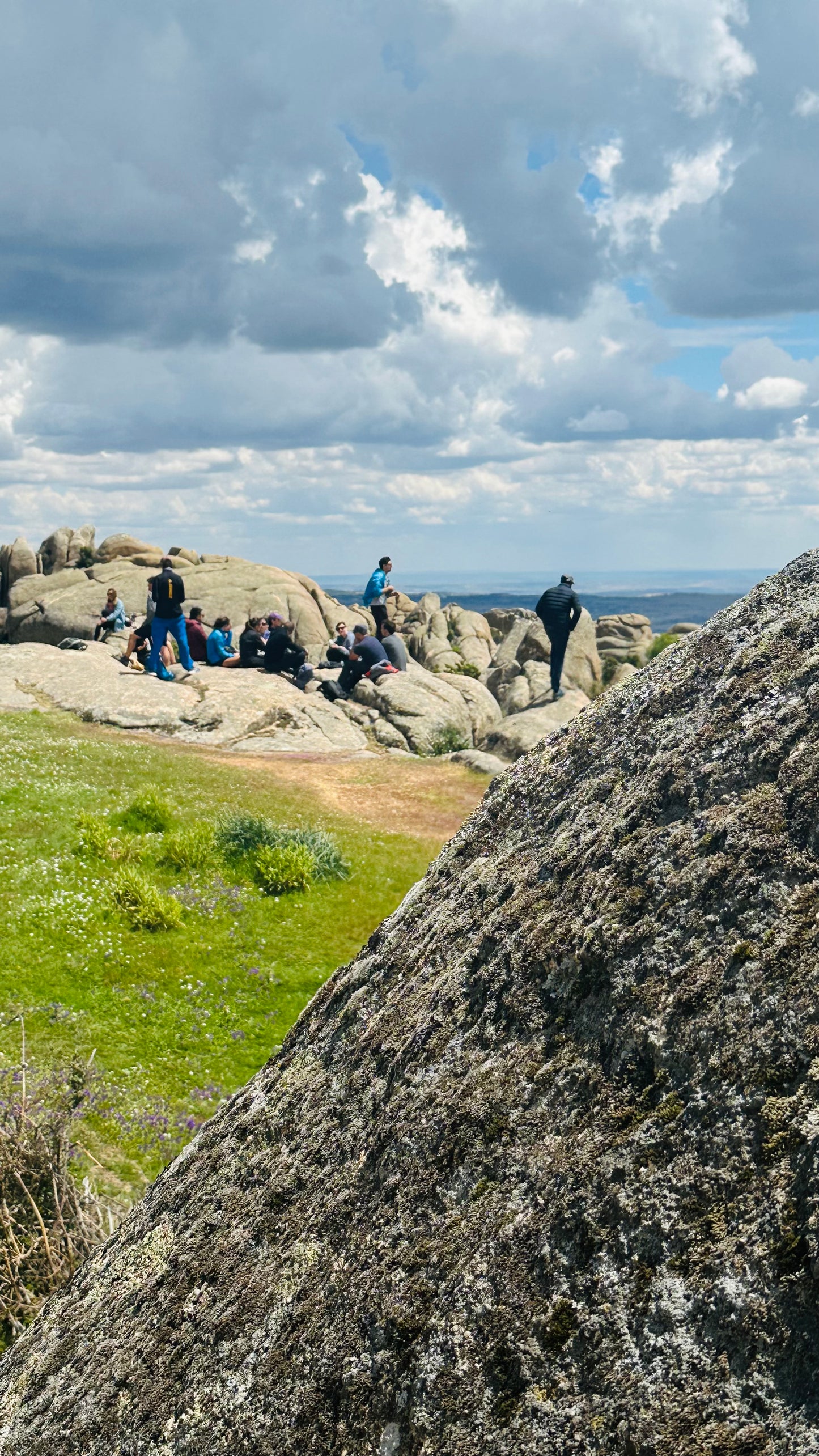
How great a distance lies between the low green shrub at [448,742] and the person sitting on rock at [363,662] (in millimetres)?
4753

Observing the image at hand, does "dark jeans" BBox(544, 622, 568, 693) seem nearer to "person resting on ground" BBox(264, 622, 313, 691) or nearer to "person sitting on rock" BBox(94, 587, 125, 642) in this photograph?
"person resting on ground" BBox(264, 622, 313, 691)

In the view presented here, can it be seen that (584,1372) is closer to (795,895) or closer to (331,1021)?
(795,895)

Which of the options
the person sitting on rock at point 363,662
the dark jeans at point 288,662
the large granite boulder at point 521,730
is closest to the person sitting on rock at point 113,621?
the dark jeans at point 288,662

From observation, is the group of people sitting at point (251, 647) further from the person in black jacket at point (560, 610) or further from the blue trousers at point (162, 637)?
the person in black jacket at point (560, 610)

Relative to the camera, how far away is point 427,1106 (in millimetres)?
3094

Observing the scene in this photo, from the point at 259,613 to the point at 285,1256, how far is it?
66.8 metres

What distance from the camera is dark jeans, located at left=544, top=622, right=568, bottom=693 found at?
41562mm

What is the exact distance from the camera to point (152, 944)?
49.8 feet

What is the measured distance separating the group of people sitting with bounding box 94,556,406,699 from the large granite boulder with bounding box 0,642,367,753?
2022mm

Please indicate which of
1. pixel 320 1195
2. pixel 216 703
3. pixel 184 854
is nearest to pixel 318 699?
pixel 216 703

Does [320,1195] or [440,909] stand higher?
[440,909]

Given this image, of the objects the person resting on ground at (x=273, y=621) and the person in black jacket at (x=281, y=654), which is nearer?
the person in black jacket at (x=281, y=654)

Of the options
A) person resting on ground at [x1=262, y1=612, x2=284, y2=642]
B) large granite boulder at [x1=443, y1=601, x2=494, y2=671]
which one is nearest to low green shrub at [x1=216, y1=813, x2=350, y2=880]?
person resting on ground at [x1=262, y1=612, x2=284, y2=642]

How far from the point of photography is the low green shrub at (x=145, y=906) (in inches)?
611
